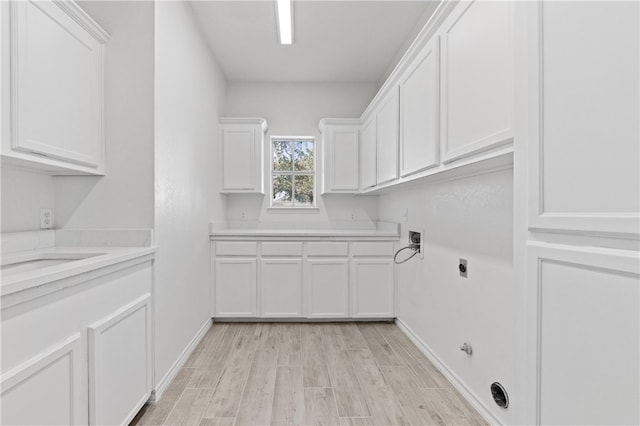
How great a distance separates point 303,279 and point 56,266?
238cm

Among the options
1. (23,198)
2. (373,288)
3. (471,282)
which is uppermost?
(23,198)

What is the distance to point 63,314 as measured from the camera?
121 cm

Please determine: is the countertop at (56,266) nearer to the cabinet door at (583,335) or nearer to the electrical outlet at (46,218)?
the electrical outlet at (46,218)

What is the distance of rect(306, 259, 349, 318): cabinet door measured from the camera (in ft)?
11.0

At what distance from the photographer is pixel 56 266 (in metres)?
1.19

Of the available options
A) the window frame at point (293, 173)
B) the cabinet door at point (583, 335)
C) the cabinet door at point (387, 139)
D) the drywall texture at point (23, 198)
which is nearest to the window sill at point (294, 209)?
the window frame at point (293, 173)

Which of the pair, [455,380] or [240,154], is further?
[240,154]

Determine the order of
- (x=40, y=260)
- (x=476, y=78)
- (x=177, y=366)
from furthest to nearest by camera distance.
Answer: (x=177, y=366), (x=40, y=260), (x=476, y=78)

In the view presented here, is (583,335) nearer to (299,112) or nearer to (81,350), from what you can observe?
(81,350)

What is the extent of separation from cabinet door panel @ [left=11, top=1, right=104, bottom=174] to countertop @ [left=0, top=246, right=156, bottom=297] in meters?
0.49

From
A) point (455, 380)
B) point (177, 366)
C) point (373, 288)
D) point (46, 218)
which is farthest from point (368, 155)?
point (46, 218)

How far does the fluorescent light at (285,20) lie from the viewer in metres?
2.48

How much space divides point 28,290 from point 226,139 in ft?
9.58

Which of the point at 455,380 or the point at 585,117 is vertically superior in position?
the point at 585,117
